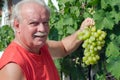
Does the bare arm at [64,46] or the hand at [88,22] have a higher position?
the hand at [88,22]

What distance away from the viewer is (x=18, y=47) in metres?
2.37

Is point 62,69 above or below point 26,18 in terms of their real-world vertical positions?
below

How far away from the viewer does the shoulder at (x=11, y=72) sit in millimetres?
2160

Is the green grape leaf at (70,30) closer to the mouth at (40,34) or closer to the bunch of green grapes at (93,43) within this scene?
the bunch of green grapes at (93,43)

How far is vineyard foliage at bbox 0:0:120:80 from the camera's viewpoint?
2.43m

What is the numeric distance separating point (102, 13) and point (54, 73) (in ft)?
1.56

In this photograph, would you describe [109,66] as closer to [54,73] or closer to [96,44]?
[96,44]

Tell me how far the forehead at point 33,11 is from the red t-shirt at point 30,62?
21cm

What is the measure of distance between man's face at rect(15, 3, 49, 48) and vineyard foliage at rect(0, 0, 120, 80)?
0.34 metres

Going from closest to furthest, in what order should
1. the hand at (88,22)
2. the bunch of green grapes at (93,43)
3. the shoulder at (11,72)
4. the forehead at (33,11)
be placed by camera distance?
the shoulder at (11,72)
the forehead at (33,11)
the bunch of green grapes at (93,43)
the hand at (88,22)

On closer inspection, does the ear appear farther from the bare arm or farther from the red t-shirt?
the bare arm

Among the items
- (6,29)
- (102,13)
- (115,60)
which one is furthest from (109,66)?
(6,29)

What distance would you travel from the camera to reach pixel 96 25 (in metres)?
2.43

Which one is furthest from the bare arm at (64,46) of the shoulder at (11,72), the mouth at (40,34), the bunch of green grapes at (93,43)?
the shoulder at (11,72)
